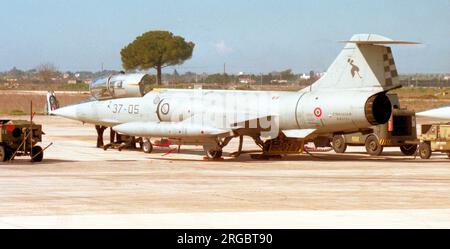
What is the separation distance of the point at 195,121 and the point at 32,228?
1529cm

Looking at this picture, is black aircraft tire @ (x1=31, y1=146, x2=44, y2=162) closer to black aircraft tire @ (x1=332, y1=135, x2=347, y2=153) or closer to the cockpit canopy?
the cockpit canopy

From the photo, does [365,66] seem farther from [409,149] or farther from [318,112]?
[409,149]

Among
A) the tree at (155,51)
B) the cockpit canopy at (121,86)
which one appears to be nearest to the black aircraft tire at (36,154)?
the cockpit canopy at (121,86)

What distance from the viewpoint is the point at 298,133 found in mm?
26781

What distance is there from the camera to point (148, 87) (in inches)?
1272

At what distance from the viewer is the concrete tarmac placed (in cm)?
1468

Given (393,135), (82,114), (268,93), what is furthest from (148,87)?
(393,135)

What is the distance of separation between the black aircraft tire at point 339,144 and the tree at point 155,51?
113 feet

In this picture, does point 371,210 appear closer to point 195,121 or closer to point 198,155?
point 195,121

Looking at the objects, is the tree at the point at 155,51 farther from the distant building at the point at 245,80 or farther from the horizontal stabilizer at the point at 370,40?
the horizontal stabilizer at the point at 370,40

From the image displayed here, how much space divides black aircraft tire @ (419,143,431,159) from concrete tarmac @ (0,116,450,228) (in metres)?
0.62

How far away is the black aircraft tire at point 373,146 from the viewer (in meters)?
30.7

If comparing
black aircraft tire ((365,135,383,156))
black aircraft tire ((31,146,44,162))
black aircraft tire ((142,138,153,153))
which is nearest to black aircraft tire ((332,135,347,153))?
black aircraft tire ((365,135,383,156))
